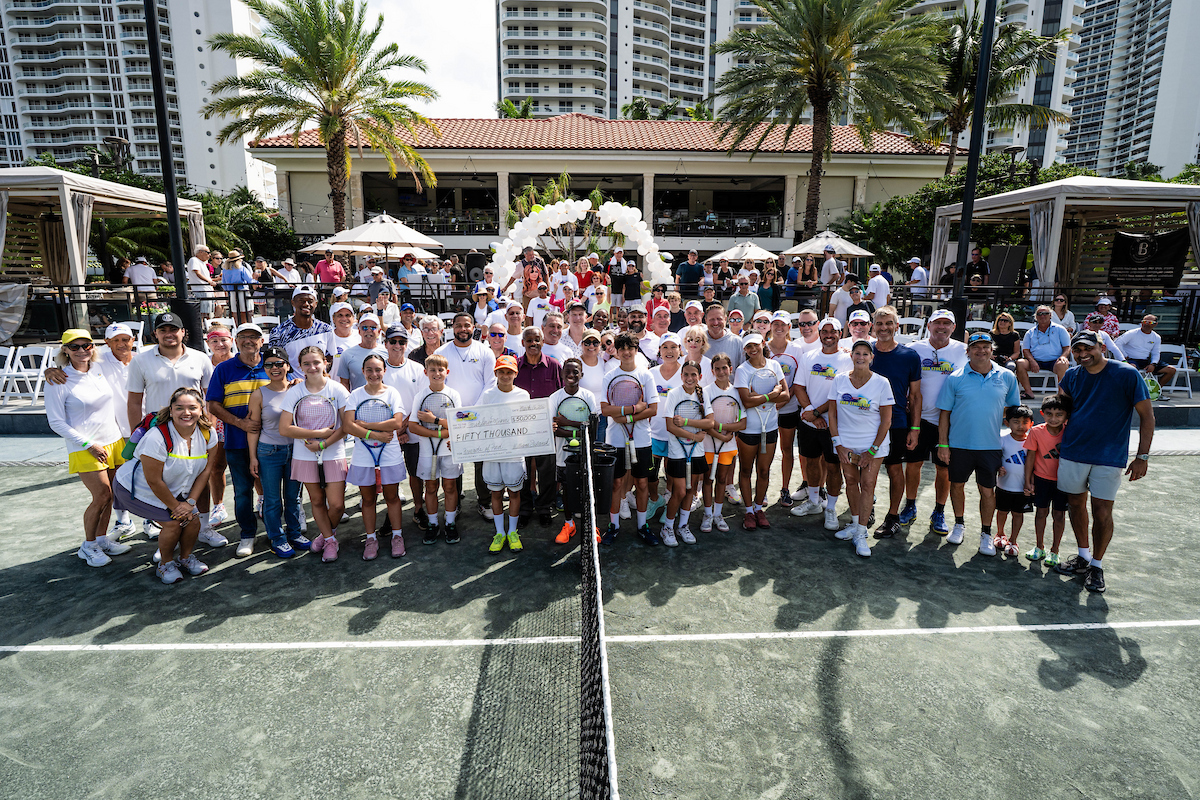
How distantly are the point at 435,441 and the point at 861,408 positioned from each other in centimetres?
419

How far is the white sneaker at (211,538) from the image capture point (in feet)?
20.6

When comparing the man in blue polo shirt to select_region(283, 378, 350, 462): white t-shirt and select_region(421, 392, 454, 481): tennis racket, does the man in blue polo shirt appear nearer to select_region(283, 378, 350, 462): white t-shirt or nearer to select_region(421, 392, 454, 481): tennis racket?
select_region(421, 392, 454, 481): tennis racket

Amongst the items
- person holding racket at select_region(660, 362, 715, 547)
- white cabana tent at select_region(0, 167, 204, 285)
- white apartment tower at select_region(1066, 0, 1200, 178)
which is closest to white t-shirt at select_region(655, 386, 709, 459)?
person holding racket at select_region(660, 362, 715, 547)

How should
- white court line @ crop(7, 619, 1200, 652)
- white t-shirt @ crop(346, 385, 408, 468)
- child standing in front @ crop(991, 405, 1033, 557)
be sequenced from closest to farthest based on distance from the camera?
1. white court line @ crop(7, 619, 1200, 652)
2. white t-shirt @ crop(346, 385, 408, 468)
3. child standing in front @ crop(991, 405, 1033, 557)

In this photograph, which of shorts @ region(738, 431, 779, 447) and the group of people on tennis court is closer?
Result: the group of people on tennis court

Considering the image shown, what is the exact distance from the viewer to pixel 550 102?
79750mm

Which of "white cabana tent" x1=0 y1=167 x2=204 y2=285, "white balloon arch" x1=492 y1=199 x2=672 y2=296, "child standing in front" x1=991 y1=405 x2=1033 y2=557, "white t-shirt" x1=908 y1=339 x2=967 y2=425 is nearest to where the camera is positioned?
"child standing in front" x1=991 y1=405 x2=1033 y2=557

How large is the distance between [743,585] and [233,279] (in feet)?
47.9

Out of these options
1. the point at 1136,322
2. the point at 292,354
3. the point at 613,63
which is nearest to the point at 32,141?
the point at 613,63

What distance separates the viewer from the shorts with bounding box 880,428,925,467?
A: 6.40 metres

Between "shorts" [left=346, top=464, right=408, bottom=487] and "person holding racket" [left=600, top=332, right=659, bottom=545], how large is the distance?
2086 millimetres

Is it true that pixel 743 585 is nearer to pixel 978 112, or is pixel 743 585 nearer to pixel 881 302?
pixel 978 112

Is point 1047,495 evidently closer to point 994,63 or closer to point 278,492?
point 278,492

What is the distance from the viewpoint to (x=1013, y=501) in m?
6.06
